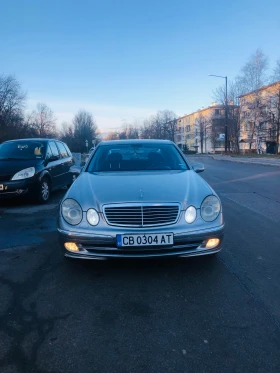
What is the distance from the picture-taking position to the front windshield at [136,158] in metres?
4.62

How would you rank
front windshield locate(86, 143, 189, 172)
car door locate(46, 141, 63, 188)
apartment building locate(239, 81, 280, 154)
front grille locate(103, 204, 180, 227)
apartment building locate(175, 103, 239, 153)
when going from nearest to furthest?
front grille locate(103, 204, 180, 227) < front windshield locate(86, 143, 189, 172) < car door locate(46, 141, 63, 188) < apartment building locate(239, 81, 280, 154) < apartment building locate(175, 103, 239, 153)

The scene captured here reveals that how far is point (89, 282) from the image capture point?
321 centimetres

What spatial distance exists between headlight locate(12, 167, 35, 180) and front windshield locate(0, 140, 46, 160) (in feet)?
2.45

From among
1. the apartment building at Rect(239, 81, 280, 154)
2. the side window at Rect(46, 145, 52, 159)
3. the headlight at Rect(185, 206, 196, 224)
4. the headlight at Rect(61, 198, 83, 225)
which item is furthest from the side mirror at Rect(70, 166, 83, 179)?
the apartment building at Rect(239, 81, 280, 154)

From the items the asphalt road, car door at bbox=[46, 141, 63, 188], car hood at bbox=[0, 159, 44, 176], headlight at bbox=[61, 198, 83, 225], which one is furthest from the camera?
car door at bbox=[46, 141, 63, 188]

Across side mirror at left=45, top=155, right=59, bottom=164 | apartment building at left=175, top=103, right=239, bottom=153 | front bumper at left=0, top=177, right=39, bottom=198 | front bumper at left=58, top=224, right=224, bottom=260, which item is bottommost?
front bumper at left=58, top=224, right=224, bottom=260

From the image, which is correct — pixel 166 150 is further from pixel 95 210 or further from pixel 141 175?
pixel 95 210

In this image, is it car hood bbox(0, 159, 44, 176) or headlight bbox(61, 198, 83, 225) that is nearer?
headlight bbox(61, 198, 83, 225)

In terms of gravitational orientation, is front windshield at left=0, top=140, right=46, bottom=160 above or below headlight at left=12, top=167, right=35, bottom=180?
above

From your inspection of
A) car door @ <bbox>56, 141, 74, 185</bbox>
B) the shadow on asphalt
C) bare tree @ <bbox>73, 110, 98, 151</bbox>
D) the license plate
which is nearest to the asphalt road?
the shadow on asphalt

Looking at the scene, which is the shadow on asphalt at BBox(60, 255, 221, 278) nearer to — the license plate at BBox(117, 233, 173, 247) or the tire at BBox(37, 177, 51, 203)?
the license plate at BBox(117, 233, 173, 247)

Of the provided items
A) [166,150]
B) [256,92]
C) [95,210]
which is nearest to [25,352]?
[95,210]

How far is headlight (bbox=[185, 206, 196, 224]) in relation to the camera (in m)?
3.16

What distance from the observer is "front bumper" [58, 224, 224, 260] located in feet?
9.95
